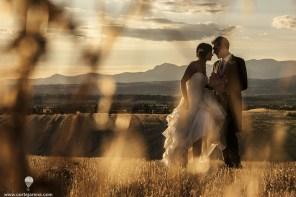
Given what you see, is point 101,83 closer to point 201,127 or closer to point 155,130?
point 201,127

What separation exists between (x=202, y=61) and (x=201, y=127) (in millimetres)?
976

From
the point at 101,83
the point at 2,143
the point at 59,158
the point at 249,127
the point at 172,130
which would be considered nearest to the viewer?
the point at 101,83

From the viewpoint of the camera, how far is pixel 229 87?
1050 cm

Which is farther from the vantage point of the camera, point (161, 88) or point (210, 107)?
point (161, 88)

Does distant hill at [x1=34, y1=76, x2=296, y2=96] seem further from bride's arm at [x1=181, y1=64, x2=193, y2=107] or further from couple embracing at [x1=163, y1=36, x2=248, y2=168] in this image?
bride's arm at [x1=181, y1=64, x2=193, y2=107]

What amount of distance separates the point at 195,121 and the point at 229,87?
0.74m

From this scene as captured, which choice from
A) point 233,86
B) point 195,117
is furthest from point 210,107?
point 233,86

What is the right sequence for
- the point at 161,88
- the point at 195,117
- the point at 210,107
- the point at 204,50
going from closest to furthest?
the point at 204,50 → the point at 210,107 → the point at 195,117 → the point at 161,88

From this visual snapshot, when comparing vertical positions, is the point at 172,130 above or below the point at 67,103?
below

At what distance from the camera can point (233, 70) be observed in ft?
33.9

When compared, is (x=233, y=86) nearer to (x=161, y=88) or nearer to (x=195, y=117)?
(x=195, y=117)

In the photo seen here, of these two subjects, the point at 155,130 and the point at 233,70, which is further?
the point at 155,130

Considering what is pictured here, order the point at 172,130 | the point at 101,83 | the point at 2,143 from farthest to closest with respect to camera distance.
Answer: the point at 172,130, the point at 2,143, the point at 101,83

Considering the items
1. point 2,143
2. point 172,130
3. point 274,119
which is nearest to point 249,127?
point 274,119
